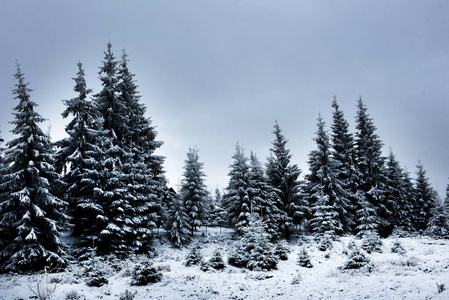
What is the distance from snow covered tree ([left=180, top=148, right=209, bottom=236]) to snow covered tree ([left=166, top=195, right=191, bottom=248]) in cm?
257

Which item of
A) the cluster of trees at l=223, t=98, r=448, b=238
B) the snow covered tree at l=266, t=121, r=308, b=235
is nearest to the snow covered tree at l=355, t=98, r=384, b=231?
the cluster of trees at l=223, t=98, r=448, b=238

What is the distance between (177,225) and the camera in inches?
1033

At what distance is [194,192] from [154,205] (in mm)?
6286

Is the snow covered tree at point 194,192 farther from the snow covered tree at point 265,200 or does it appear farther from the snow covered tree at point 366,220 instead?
the snow covered tree at point 366,220

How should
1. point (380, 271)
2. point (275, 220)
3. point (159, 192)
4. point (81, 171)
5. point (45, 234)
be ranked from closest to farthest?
1. point (380, 271)
2. point (45, 234)
3. point (81, 171)
4. point (159, 192)
5. point (275, 220)

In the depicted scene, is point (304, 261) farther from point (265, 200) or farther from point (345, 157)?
point (345, 157)

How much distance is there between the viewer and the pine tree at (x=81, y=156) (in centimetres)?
2042

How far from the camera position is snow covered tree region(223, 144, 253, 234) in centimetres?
2979

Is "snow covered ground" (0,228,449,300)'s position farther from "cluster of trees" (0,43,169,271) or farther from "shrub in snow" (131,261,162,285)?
"cluster of trees" (0,43,169,271)

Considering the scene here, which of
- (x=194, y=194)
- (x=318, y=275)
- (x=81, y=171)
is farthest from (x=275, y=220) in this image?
(x=81, y=171)

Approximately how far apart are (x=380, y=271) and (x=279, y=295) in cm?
540

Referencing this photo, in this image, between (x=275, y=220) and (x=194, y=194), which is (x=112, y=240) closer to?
(x=194, y=194)

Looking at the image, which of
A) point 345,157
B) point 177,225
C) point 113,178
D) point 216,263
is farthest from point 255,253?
point 345,157

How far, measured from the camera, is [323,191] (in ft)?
97.2
